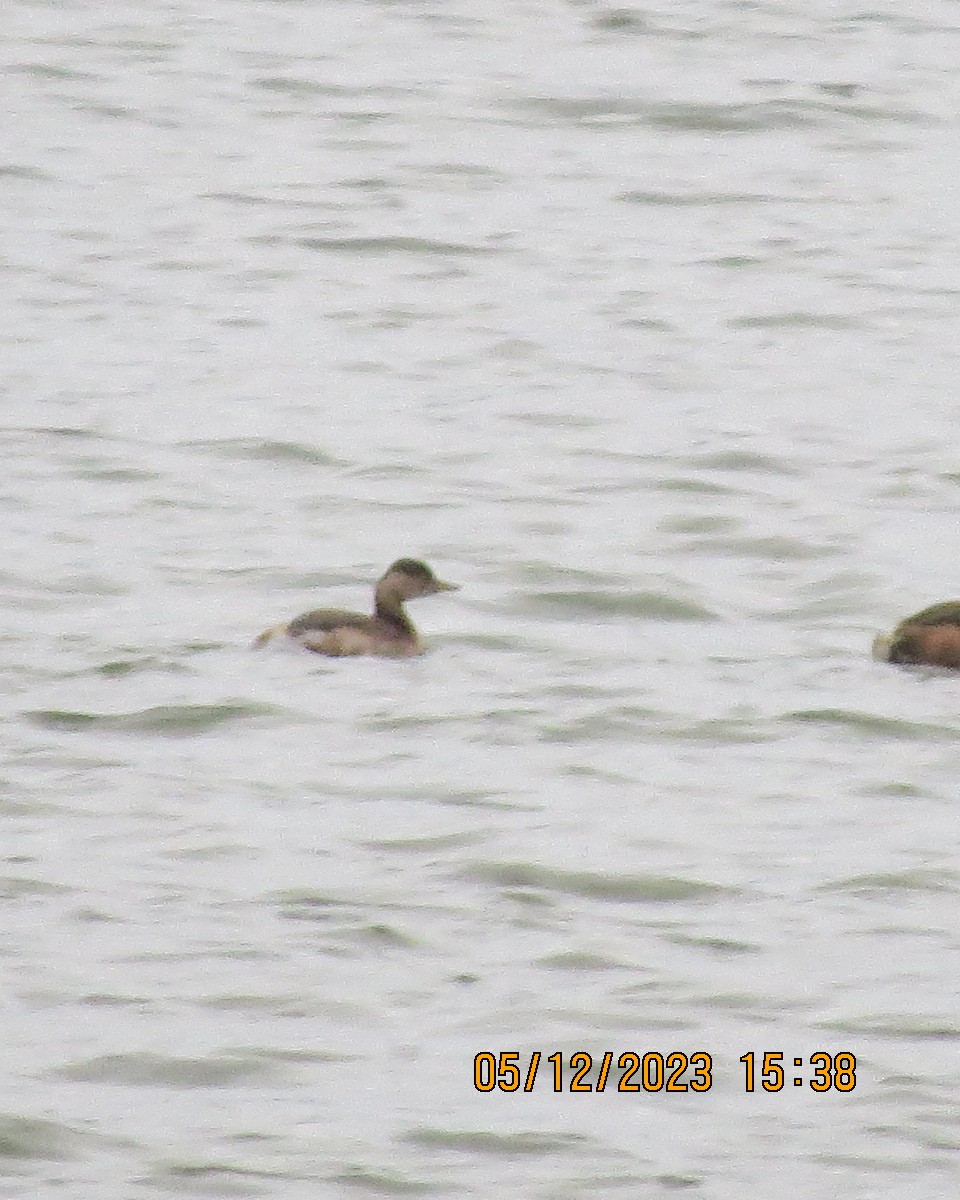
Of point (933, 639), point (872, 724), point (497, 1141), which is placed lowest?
point (497, 1141)

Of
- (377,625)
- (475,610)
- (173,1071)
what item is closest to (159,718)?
(377,625)

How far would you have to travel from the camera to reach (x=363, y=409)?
14.0 metres

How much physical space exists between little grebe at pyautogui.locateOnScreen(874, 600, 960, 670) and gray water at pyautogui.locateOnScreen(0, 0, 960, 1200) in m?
0.09

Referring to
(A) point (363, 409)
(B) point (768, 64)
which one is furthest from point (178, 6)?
(A) point (363, 409)

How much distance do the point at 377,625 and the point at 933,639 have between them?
5.38 ft

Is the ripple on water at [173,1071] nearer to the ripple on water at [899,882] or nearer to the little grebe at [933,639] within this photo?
the ripple on water at [899,882]

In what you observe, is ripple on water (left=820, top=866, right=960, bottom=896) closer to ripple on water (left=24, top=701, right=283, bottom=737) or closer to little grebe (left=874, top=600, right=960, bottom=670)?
little grebe (left=874, top=600, right=960, bottom=670)

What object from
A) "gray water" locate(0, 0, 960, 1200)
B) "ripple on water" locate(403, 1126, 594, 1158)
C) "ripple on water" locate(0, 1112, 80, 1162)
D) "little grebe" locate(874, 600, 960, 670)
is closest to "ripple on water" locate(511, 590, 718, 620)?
"gray water" locate(0, 0, 960, 1200)

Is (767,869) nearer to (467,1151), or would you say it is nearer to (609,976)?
(609,976)

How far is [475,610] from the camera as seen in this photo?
11.0 meters

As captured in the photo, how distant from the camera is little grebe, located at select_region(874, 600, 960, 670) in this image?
393 inches

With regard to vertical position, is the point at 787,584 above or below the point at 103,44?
below

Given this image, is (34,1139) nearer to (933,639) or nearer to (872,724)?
(872,724)

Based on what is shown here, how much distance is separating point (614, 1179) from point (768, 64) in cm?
1562
